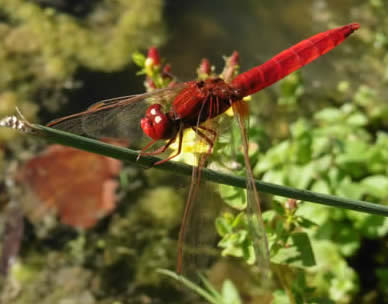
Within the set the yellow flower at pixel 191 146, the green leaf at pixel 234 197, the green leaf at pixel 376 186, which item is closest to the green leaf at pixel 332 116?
the green leaf at pixel 376 186

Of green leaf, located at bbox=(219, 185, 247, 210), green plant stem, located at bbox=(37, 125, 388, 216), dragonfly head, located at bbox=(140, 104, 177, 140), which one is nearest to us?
green plant stem, located at bbox=(37, 125, 388, 216)

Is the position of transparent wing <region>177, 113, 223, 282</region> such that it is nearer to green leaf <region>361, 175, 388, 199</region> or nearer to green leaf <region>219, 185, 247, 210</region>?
green leaf <region>219, 185, 247, 210</region>

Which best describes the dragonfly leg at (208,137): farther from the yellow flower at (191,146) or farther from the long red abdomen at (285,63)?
the long red abdomen at (285,63)

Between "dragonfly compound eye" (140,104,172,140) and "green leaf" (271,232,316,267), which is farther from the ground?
"dragonfly compound eye" (140,104,172,140)

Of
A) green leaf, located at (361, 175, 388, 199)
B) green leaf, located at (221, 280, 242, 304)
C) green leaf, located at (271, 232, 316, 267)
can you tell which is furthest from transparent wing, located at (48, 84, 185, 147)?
green leaf, located at (361, 175, 388, 199)

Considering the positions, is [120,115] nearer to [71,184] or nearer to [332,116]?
[71,184]

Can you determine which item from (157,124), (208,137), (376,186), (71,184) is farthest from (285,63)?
(71,184)

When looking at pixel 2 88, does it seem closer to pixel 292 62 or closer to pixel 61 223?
pixel 61 223
